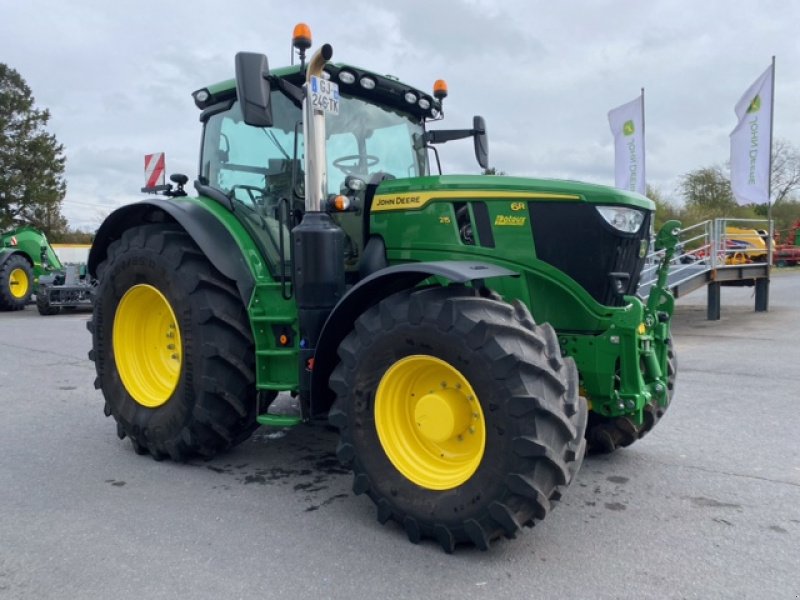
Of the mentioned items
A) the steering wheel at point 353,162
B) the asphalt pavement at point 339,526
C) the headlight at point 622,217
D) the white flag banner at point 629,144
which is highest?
the white flag banner at point 629,144

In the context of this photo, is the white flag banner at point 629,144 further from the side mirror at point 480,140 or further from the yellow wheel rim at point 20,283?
the yellow wheel rim at point 20,283

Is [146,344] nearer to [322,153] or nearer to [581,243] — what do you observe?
[322,153]

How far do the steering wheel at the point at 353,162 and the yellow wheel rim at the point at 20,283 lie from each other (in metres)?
16.2

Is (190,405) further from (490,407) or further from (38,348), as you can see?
(38,348)

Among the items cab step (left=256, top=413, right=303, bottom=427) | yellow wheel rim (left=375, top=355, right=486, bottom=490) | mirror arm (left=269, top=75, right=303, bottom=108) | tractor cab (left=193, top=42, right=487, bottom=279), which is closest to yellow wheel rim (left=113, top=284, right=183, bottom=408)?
tractor cab (left=193, top=42, right=487, bottom=279)

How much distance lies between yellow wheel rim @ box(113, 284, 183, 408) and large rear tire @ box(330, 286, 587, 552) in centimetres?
180

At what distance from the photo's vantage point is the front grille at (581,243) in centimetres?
349

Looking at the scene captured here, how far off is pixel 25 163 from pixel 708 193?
42.8m

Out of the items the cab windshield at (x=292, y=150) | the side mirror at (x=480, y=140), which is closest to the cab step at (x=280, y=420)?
the cab windshield at (x=292, y=150)

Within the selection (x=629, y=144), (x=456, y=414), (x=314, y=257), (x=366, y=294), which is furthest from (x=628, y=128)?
(x=456, y=414)

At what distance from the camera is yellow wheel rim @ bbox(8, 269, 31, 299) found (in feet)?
57.6

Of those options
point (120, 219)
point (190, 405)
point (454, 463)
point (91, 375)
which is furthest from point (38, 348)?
point (454, 463)

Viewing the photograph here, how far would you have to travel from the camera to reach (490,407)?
2906 millimetres

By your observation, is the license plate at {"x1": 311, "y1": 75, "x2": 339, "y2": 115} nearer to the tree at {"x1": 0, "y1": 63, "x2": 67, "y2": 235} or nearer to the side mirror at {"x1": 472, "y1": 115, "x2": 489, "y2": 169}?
the side mirror at {"x1": 472, "y1": 115, "x2": 489, "y2": 169}
